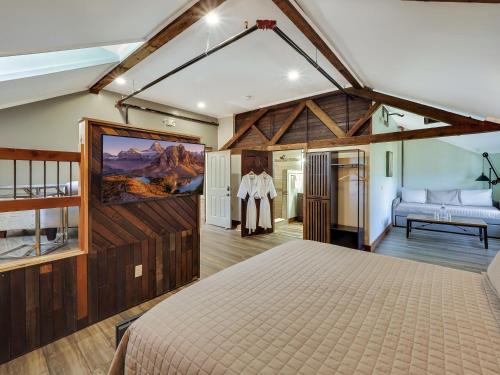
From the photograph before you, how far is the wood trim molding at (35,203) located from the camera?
5.84ft

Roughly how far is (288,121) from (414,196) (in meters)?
4.34

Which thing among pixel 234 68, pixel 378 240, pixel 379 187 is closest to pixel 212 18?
pixel 234 68

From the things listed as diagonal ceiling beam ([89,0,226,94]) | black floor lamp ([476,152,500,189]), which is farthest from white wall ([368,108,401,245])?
diagonal ceiling beam ([89,0,226,94])

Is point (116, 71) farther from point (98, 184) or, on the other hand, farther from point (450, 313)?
point (450, 313)

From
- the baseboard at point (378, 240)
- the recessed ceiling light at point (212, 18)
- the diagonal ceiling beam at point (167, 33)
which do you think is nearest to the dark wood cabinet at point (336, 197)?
the baseboard at point (378, 240)

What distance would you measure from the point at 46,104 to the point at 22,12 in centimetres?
304

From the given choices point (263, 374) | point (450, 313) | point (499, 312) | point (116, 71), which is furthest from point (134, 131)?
point (499, 312)

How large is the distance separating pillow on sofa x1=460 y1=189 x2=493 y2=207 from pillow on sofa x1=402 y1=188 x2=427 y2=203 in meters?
0.80

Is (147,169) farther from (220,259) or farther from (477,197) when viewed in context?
(477,197)

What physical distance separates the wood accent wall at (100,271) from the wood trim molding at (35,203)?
0.12 metres

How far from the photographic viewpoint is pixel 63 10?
1.67m

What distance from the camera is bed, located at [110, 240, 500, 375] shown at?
0.89 meters

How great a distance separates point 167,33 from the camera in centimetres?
252

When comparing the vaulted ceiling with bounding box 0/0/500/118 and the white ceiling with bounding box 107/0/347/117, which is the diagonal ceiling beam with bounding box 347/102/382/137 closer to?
the vaulted ceiling with bounding box 0/0/500/118
